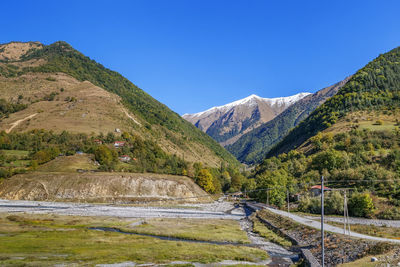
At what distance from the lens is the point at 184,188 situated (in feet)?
445

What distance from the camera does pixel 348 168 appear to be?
116m

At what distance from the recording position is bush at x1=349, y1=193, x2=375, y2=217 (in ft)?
252

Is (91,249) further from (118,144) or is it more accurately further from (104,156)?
(118,144)

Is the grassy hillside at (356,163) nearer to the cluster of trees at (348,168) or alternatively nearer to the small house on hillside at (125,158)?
the cluster of trees at (348,168)

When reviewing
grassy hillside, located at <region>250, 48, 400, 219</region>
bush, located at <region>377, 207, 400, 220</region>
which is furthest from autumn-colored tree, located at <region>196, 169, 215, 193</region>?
bush, located at <region>377, 207, 400, 220</region>

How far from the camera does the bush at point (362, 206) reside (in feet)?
252

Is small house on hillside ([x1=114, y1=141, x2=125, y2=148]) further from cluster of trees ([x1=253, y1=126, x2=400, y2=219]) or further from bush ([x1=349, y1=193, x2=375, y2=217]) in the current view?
bush ([x1=349, y1=193, x2=375, y2=217])

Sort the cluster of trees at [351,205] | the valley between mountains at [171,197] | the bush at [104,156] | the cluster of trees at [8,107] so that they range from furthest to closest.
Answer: the cluster of trees at [8,107]
the bush at [104,156]
the cluster of trees at [351,205]
the valley between mountains at [171,197]

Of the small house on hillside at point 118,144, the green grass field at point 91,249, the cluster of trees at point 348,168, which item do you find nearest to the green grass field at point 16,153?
the small house on hillside at point 118,144

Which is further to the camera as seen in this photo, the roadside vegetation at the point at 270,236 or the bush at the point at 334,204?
the bush at the point at 334,204

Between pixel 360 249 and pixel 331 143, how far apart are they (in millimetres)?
128872

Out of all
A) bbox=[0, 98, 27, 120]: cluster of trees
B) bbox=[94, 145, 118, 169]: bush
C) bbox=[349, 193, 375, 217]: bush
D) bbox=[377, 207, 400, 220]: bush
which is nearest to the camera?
bbox=[377, 207, 400, 220]: bush

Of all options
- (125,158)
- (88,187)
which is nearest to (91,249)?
(88,187)

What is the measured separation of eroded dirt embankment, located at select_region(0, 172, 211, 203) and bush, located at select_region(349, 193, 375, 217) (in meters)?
48.8
